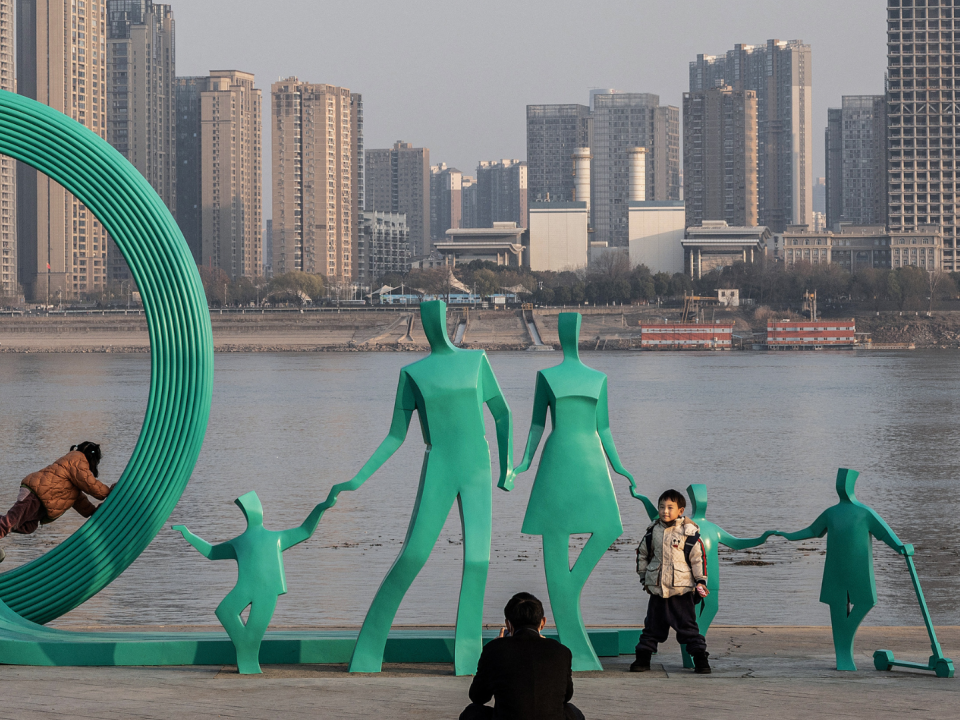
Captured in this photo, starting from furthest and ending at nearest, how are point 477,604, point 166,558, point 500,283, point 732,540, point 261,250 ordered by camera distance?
point 261,250
point 500,283
point 166,558
point 732,540
point 477,604

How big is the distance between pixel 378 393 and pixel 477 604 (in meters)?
48.2

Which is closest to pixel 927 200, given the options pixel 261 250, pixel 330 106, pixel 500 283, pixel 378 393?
pixel 500 283

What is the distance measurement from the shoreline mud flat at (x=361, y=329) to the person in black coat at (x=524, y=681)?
3921 inches

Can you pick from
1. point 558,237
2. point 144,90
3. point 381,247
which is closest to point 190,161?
point 144,90

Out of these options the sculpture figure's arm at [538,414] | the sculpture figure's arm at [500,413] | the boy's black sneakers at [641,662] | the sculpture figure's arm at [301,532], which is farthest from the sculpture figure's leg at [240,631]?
the boy's black sneakers at [641,662]

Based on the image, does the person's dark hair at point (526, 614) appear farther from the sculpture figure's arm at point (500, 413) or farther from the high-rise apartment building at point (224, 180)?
the high-rise apartment building at point (224, 180)

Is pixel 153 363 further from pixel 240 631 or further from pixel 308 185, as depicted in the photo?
pixel 308 185

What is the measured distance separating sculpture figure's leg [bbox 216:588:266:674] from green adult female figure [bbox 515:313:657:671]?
1406mm

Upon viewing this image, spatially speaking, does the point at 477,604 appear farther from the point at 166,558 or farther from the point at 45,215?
the point at 45,215

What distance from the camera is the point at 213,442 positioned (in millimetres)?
32750

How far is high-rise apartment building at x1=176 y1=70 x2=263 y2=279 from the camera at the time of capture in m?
171

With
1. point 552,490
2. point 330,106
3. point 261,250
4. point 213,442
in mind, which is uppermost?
point 330,106

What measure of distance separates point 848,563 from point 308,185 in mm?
156605

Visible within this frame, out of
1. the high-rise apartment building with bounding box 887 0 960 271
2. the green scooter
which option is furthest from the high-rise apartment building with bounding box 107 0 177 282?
the green scooter
